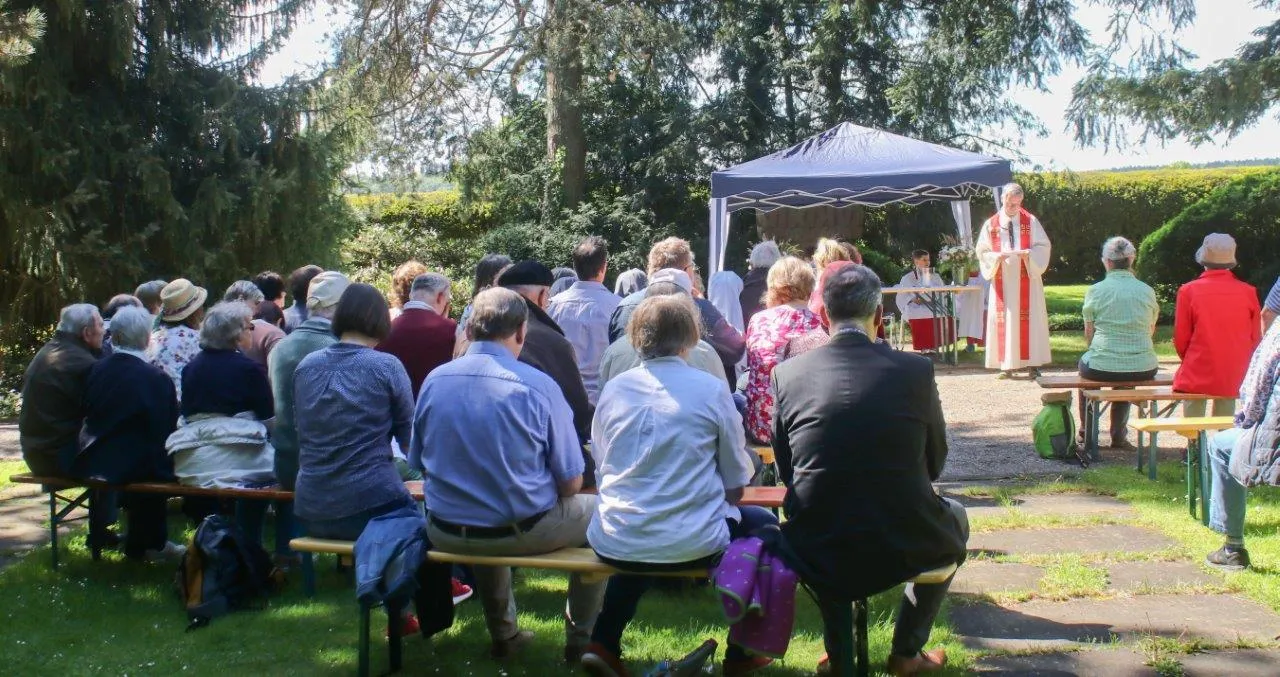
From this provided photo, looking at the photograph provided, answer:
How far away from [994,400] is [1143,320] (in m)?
3.17

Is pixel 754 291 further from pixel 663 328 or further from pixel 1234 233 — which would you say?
pixel 1234 233

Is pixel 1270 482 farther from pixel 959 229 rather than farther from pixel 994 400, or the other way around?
pixel 959 229

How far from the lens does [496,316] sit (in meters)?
4.09

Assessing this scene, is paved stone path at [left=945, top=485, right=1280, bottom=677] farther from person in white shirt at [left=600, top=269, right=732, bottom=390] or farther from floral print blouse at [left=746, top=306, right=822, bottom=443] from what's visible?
person in white shirt at [left=600, top=269, right=732, bottom=390]

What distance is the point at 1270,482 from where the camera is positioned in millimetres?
4594

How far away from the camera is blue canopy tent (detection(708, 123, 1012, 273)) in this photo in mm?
12566

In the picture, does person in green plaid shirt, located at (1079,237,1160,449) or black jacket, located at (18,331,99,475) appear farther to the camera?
person in green plaid shirt, located at (1079,237,1160,449)

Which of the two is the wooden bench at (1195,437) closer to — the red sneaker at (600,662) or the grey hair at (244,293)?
the red sneaker at (600,662)

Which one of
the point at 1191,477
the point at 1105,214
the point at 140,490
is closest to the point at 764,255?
the point at 1191,477

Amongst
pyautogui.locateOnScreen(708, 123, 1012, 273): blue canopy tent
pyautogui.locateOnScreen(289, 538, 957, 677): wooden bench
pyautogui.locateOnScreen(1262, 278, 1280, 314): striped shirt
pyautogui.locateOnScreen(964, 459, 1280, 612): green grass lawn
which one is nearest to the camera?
pyautogui.locateOnScreen(289, 538, 957, 677): wooden bench

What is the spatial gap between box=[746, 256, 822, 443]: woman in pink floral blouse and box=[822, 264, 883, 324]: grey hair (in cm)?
166

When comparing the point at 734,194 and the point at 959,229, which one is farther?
the point at 959,229

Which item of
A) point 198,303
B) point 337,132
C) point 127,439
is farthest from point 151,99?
point 127,439

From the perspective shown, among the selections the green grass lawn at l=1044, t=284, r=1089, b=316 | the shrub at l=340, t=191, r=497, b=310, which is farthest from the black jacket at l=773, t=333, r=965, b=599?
the shrub at l=340, t=191, r=497, b=310
